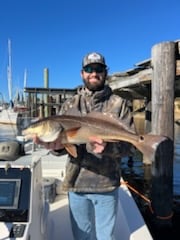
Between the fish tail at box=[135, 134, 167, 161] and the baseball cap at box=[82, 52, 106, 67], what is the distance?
747 mm

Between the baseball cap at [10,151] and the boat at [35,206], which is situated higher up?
the baseball cap at [10,151]

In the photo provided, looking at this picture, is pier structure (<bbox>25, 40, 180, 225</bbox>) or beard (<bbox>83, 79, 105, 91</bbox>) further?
pier structure (<bbox>25, 40, 180, 225</bbox>)

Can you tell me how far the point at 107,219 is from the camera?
3.29 metres

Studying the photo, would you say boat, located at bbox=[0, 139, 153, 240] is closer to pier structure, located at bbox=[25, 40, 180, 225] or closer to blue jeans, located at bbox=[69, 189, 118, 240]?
blue jeans, located at bbox=[69, 189, 118, 240]

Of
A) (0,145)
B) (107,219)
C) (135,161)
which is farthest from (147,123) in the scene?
(107,219)

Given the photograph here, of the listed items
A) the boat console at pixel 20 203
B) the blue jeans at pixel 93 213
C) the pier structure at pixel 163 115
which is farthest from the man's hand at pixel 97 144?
the pier structure at pixel 163 115

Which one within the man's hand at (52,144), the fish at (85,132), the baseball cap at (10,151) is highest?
the fish at (85,132)

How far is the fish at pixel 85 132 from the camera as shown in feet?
9.70

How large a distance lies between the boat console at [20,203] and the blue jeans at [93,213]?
326mm

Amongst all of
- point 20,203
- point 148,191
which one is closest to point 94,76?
point 20,203

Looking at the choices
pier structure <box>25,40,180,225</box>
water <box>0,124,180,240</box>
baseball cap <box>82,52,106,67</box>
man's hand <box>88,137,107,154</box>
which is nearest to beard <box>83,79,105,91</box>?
baseball cap <box>82,52,106,67</box>

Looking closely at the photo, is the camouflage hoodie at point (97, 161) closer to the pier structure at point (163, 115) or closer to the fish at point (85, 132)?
the fish at point (85, 132)

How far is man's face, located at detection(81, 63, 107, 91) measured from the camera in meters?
3.21

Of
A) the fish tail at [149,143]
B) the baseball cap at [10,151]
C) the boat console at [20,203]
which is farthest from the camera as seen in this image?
the baseball cap at [10,151]
